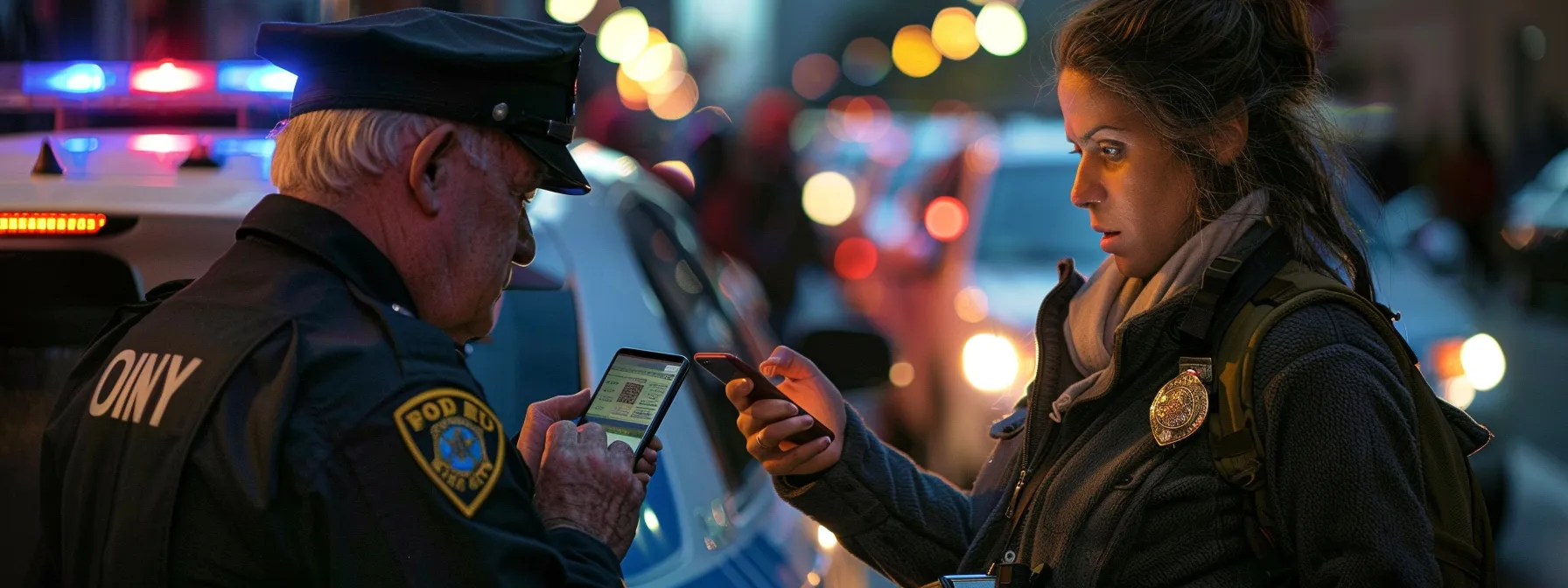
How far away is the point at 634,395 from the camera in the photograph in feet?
8.11

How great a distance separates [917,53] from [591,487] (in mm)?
43621

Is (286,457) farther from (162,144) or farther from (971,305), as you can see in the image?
(971,305)

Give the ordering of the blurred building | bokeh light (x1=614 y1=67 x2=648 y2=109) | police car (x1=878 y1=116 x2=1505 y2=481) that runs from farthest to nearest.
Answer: bokeh light (x1=614 y1=67 x2=648 y2=109) < the blurred building < police car (x1=878 y1=116 x2=1505 y2=481)

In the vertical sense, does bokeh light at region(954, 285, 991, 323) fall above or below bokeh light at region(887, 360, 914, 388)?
above

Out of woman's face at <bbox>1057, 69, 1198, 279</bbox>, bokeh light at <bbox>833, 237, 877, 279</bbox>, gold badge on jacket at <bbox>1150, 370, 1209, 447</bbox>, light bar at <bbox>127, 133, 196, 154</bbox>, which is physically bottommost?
bokeh light at <bbox>833, 237, 877, 279</bbox>

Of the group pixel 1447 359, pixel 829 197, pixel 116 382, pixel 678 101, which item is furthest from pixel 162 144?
pixel 678 101

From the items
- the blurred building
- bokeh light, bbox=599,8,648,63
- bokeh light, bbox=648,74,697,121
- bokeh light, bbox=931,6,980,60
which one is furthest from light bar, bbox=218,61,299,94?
bokeh light, bbox=931,6,980,60

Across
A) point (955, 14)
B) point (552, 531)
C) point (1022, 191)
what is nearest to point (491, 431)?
point (552, 531)

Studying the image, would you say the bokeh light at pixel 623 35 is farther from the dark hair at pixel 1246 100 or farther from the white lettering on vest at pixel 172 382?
the white lettering on vest at pixel 172 382

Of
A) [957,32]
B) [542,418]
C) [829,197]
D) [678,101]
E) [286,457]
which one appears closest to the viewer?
[286,457]

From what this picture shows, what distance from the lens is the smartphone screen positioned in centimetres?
238

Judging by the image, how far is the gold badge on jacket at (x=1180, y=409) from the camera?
2.23 metres

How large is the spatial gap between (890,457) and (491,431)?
1.14 metres

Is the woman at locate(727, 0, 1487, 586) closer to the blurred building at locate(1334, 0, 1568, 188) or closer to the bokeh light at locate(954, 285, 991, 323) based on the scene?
the bokeh light at locate(954, 285, 991, 323)
